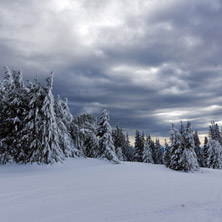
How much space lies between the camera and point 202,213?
6035 mm

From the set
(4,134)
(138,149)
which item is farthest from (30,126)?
(138,149)

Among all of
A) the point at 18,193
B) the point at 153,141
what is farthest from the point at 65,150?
the point at 153,141

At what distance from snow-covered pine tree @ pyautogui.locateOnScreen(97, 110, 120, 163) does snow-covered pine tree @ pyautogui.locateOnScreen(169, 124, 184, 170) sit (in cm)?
1066

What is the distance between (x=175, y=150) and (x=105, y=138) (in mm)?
12332

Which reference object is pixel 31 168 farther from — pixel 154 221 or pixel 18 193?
pixel 154 221

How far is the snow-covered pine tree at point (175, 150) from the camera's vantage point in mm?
30047

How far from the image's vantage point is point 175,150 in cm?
3084

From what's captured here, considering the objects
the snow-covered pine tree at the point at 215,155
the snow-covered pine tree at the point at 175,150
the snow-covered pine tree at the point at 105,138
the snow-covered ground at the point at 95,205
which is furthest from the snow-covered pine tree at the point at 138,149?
the snow-covered ground at the point at 95,205

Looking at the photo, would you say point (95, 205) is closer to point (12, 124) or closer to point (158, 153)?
point (12, 124)

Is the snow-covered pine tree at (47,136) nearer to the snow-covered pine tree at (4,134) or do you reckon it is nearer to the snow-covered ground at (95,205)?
the snow-covered pine tree at (4,134)

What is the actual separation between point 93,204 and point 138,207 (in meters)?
1.75

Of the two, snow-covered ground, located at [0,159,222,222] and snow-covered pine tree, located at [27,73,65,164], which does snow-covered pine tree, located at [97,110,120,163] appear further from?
snow-covered ground, located at [0,159,222,222]

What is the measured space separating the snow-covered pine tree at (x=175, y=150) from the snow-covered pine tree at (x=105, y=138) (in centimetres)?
1066

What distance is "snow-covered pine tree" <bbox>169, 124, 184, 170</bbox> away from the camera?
3005 centimetres
